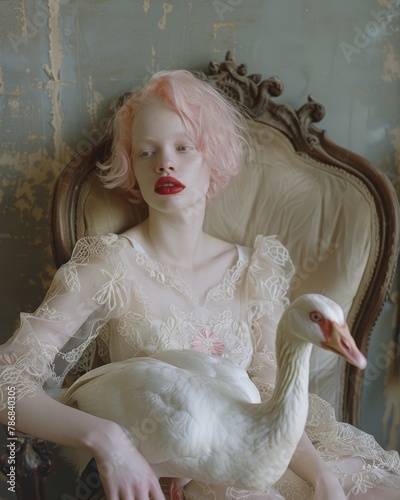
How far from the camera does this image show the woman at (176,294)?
1.09 meters

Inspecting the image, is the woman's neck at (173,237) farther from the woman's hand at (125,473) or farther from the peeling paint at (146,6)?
the peeling paint at (146,6)

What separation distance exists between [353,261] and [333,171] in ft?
0.79

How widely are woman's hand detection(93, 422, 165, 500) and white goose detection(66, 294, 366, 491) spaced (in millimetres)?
17

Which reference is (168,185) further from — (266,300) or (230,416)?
(230,416)

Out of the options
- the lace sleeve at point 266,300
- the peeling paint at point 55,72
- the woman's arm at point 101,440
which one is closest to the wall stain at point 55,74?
the peeling paint at point 55,72

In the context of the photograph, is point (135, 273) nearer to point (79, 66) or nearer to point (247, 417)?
point (247, 417)

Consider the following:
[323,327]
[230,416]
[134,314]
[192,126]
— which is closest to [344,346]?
[323,327]

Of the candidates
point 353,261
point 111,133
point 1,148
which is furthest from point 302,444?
point 1,148

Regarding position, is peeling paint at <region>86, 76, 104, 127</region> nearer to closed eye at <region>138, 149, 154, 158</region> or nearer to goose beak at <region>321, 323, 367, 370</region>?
closed eye at <region>138, 149, 154, 158</region>

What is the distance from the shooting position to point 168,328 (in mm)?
1216

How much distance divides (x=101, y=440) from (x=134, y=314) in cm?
34

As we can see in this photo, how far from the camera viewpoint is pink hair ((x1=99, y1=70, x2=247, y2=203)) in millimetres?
1245

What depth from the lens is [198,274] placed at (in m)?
1.35

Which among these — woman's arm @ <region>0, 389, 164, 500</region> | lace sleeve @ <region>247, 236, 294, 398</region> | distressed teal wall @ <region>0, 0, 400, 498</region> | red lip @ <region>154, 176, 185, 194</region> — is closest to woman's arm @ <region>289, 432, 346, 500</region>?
lace sleeve @ <region>247, 236, 294, 398</region>
